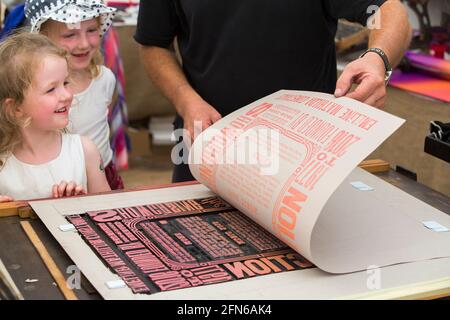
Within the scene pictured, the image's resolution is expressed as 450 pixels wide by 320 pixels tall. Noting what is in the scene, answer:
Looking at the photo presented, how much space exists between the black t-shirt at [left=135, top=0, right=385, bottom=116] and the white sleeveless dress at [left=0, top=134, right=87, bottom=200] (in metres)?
0.35

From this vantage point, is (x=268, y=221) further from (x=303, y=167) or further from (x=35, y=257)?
(x=35, y=257)

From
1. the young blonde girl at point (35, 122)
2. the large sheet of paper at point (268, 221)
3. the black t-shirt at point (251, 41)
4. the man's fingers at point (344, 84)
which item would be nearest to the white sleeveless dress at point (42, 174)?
the young blonde girl at point (35, 122)

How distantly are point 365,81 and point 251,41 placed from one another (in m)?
0.46

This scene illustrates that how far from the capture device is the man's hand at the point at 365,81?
4.61 feet

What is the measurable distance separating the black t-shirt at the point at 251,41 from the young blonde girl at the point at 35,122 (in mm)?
314

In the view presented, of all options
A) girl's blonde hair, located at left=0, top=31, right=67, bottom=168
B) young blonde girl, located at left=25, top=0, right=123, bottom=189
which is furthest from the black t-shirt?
girl's blonde hair, located at left=0, top=31, right=67, bottom=168

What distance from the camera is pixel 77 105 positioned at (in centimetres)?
211

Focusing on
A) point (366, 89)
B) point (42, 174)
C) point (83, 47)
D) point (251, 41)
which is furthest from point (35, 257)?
point (83, 47)

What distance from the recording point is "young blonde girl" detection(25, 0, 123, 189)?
2.03 metres

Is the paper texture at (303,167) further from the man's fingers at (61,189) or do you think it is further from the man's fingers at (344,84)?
the man's fingers at (61,189)

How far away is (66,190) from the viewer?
159cm

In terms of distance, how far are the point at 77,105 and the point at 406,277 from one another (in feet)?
3.87

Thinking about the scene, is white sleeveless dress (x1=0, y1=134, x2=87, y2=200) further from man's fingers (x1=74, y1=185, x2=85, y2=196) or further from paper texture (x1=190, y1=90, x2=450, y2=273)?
paper texture (x1=190, y1=90, x2=450, y2=273)
